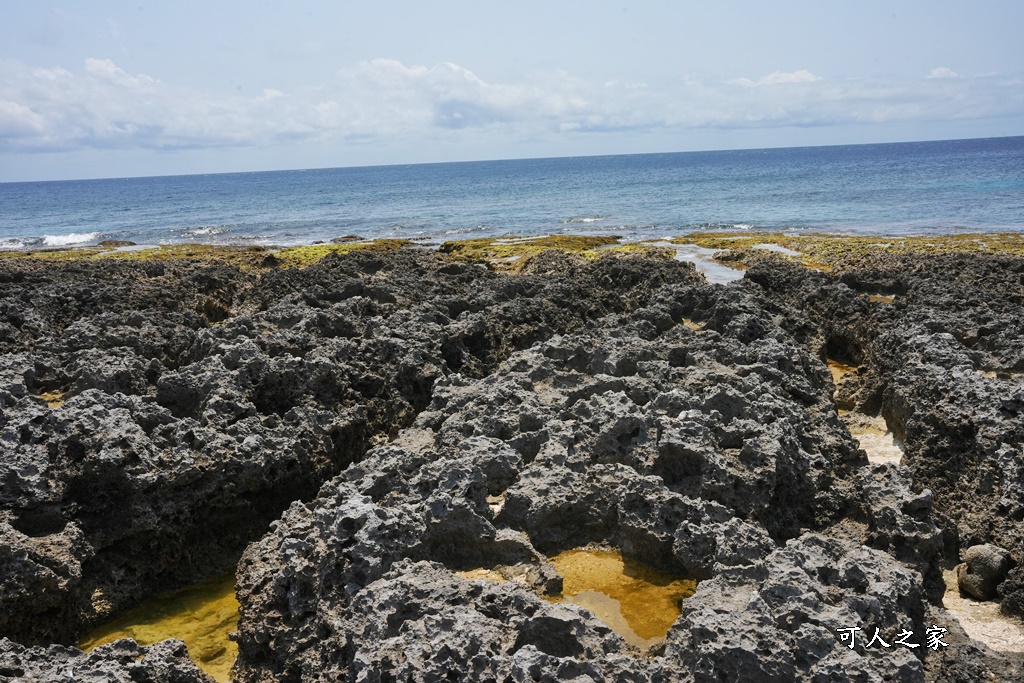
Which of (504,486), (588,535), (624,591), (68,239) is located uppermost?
(68,239)

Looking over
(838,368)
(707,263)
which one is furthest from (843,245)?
(838,368)

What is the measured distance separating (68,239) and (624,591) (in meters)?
68.0

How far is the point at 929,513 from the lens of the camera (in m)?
7.46

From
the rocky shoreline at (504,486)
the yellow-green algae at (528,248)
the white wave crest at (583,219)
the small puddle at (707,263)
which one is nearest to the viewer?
the rocky shoreline at (504,486)

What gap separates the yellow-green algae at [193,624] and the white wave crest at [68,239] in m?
58.5

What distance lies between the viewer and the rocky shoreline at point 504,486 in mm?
5656

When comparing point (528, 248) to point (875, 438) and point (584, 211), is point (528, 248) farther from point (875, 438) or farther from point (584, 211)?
point (584, 211)

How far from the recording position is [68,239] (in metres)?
63.0

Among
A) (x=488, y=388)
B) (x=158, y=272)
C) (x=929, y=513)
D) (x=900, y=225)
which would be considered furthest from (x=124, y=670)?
(x=900, y=225)

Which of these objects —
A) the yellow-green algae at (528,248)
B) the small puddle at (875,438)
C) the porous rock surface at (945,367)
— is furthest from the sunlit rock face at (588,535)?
the yellow-green algae at (528,248)

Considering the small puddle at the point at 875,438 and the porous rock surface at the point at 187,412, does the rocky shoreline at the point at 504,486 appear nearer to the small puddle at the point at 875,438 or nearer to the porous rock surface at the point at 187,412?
the porous rock surface at the point at 187,412

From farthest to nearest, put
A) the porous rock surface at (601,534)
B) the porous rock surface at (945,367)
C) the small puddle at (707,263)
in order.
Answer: the small puddle at (707,263)
the porous rock surface at (945,367)
the porous rock surface at (601,534)

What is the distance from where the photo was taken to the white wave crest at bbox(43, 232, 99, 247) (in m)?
60.0

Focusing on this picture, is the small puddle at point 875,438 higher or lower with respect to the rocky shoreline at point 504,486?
lower
